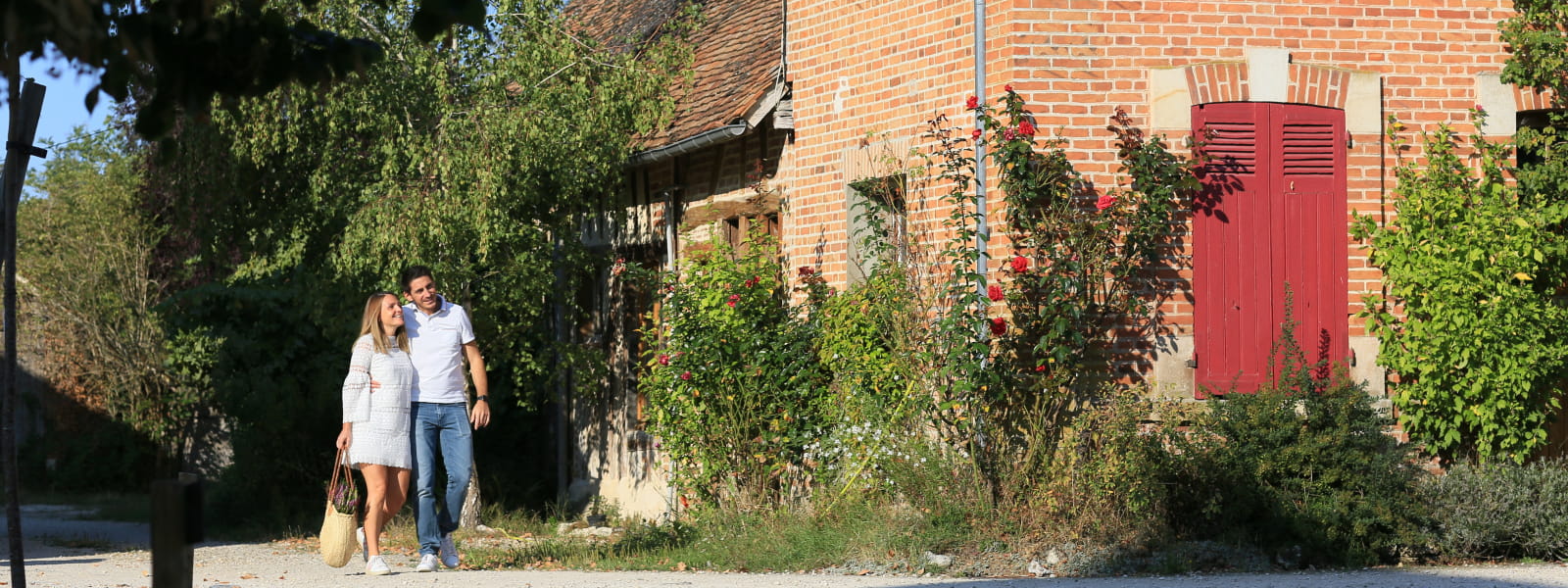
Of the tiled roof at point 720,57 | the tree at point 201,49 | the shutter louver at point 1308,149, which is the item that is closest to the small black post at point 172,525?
the tree at point 201,49

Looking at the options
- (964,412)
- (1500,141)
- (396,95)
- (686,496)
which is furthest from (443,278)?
(1500,141)

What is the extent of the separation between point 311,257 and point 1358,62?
293 inches

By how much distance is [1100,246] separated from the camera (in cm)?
912

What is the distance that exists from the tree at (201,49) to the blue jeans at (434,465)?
5.31 metres

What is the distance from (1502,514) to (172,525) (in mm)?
7179

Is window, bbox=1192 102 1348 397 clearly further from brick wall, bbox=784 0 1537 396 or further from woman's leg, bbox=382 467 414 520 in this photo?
woman's leg, bbox=382 467 414 520

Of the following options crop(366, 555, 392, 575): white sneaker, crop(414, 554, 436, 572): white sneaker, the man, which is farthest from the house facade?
crop(366, 555, 392, 575): white sneaker

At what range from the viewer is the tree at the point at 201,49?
3109 mm

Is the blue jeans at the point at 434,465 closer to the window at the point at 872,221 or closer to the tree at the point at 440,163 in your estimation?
the tree at the point at 440,163

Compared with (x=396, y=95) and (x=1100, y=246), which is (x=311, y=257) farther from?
(x=1100, y=246)

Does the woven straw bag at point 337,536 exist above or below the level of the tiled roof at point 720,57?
below

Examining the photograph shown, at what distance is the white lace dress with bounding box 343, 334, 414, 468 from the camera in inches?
330

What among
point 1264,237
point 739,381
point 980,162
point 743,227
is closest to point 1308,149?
point 1264,237

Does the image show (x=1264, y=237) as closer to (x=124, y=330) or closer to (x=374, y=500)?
(x=374, y=500)
